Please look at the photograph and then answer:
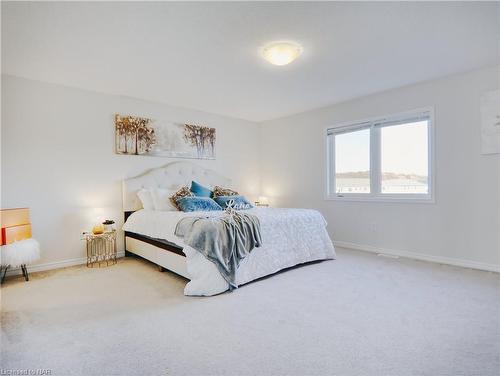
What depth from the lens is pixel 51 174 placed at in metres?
3.67

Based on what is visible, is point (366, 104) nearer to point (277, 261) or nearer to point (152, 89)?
point (277, 261)

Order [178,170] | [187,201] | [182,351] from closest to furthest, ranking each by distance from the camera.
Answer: [182,351], [187,201], [178,170]

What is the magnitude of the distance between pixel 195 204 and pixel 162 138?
4.69ft

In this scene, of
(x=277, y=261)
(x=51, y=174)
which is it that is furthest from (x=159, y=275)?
(x=51, y=174)

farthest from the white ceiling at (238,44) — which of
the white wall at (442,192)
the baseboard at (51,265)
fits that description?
the baseboard at (51,265)

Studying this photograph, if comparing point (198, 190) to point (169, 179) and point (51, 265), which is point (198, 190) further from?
point (51, 265)

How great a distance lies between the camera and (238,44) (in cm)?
274

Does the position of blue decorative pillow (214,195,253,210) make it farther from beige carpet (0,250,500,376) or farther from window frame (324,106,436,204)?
window frame (324,106,436,204)

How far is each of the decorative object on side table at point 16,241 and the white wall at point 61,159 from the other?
470mm

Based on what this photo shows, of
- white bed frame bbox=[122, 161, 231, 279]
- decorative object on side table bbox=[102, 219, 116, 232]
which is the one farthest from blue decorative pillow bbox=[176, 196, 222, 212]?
decorative object on side table bbox=[102, 219, 116, 232]

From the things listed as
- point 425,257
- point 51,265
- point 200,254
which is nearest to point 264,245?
point 200,254

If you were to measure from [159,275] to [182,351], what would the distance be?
1.69 metres

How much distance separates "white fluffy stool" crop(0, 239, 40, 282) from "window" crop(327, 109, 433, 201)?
4219 mm

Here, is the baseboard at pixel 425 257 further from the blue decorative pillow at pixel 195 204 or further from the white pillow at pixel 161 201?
the white pillow at pixel 161 201
